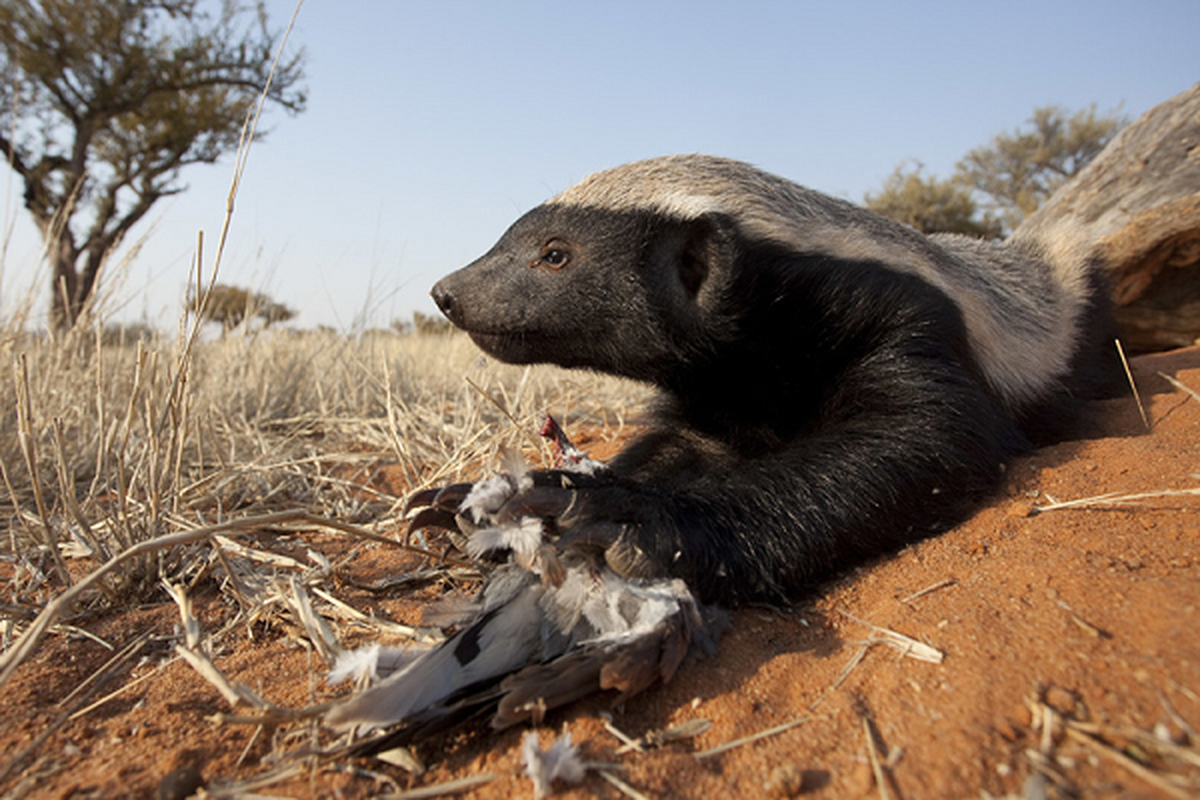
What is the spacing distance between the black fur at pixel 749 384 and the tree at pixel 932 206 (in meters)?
13.3

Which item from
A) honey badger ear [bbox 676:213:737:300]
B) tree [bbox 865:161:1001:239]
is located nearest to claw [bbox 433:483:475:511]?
honey badger ear [bbox 676:213:737:300]

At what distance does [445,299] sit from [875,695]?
1.94 m

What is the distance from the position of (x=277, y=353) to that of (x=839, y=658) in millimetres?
4950

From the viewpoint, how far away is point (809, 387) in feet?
7.89

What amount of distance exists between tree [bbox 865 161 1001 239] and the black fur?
522 inches

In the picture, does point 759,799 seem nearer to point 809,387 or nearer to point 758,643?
point 758,643

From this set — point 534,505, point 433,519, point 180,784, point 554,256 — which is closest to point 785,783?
point 534,505

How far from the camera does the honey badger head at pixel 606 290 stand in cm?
245

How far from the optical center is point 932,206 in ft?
48.6

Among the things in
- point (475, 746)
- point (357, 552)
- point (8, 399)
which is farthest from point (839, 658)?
point (8, 399)

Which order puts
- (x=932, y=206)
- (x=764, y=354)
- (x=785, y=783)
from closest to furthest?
(x=785, y=783)
(x=764, y=354)
(x=932, y=206)

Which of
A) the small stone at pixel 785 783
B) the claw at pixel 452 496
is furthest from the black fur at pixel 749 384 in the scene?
the small stone at pixel 785 783

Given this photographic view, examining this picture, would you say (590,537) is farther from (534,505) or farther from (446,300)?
(446,300)

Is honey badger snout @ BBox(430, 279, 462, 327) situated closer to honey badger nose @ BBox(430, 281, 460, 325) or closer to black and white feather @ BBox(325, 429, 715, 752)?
honey badger nose @ BBox(430, 281, 460, 325)
